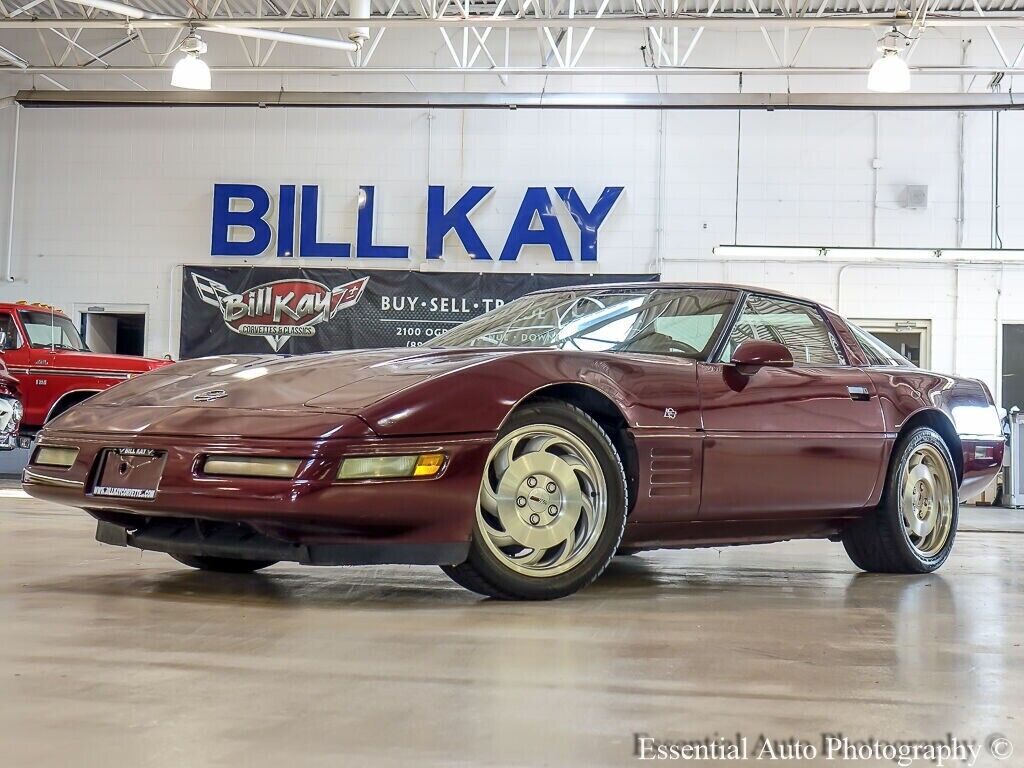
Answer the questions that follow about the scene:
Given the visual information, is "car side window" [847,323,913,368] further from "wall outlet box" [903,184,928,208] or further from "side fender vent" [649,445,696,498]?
"wall outlet box" [903,184,928,208]

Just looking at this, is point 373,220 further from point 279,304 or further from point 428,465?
point 428,465

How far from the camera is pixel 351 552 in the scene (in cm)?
331

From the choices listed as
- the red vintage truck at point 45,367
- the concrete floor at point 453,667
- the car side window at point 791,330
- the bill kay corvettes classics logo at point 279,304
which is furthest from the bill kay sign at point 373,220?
the concrete floor at point 453,667

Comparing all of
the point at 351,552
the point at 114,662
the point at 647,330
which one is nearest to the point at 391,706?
the point at 114,662

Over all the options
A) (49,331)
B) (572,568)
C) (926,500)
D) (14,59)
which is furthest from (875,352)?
(14,59)

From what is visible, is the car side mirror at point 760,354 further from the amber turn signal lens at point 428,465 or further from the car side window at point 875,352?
the amber turn signal lens at point 428,465

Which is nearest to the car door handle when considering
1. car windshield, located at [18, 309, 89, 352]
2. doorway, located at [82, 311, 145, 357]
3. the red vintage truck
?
the red vintage truck

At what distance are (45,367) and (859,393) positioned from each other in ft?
33.7

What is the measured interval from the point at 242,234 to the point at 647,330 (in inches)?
548

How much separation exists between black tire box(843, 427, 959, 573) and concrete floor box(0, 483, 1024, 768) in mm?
465

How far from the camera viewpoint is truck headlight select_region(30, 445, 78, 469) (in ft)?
12.1

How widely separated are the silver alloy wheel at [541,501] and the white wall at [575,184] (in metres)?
13.2

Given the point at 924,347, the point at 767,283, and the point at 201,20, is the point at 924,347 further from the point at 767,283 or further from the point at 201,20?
the point at 201,20

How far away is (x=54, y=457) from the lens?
12.3 ft
